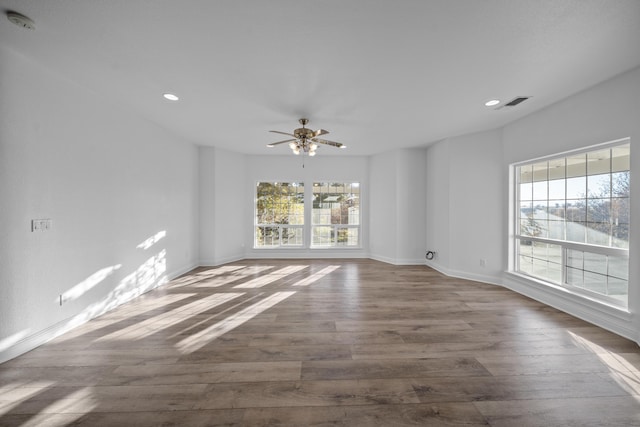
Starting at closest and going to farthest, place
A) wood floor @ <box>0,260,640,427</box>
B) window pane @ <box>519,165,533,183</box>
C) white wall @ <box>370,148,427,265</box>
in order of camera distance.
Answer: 1. wood floor @ <box>0,260,640,427</box>
2. window pane @ <box>519,165,533,183</box>
3. white wall @ <box>370,148,427,265</box>

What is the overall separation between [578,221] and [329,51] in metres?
3.62

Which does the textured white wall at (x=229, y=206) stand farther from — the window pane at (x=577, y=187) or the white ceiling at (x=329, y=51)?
the window pane at (x=577, y=187)

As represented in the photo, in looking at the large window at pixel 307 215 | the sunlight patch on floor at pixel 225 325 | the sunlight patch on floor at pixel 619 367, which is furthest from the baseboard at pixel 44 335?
the sunlight patch on floor at pixel 619 367

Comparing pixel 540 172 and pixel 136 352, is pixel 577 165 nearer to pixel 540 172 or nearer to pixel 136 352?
pixel 540 172

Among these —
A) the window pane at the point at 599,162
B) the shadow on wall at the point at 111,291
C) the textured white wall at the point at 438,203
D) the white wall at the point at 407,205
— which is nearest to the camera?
the shadow on wall at the point at 111,291

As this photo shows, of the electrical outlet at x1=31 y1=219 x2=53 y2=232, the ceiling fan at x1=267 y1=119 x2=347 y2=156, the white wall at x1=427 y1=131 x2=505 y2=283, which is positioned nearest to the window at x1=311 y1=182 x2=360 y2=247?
the white wall at x1=427 y1=131 x2=505 y2=283

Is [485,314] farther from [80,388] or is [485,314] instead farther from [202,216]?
[202,216]

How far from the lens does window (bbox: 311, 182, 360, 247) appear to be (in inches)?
242

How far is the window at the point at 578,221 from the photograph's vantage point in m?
2.59

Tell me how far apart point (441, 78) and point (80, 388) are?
13.2ft

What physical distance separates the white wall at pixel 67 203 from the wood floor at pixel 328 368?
0.33 metres

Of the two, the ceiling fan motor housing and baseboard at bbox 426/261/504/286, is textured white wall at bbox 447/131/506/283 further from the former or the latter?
the ceiling fan motor housing

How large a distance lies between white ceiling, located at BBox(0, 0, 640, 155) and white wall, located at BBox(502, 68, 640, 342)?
0.18m

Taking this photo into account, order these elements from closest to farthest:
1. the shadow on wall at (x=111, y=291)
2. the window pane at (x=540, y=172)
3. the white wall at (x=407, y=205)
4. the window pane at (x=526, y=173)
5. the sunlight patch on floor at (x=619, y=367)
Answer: the sunlight patch on floor at (x=619, y=367)
the shadow on wall at (x=111, y=291)
the window pane at (x=540, y=172)
the window pane at (x=526, y=173)
the white wall at (x=407, y=205)
